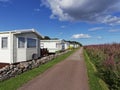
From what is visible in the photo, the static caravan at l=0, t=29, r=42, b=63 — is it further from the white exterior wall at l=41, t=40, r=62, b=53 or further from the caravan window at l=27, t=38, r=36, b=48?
the white exterior wall at l=41, t=40, r=62, b=53

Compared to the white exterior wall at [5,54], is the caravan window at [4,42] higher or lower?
higher

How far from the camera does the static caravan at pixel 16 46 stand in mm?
16438

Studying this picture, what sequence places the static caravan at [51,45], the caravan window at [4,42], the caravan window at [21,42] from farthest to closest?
the static caravan at [51,45]
the caravan window at [21,42]
the caravan window at [4,42]

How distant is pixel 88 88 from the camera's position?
8008 mm

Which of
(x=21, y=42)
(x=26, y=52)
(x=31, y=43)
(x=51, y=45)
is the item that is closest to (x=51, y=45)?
(x=51, y=45)

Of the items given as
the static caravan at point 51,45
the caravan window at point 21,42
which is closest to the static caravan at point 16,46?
the caravan window at point 21,42

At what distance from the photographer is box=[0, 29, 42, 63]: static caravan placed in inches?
647

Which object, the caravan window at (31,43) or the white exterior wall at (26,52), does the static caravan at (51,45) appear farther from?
the white exterior wall at (26,52)

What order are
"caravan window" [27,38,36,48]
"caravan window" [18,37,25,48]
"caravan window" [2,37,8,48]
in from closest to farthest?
1. "caravan window" [2,37,8,48]
2. "caravan window" [18,37,25,48]
3. "caravan window" [27,38,36,48]

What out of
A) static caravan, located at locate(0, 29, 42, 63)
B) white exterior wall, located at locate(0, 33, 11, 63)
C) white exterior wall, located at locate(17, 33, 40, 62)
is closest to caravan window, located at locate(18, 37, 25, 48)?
static caravan, located at locate(0, 29, 42, 63)

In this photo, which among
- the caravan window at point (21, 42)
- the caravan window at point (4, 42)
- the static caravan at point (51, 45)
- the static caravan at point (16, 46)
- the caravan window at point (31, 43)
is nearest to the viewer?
the static caravan at point (16, 46)

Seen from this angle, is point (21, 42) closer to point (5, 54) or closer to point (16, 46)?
point (16, 46)

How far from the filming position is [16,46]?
17.0 metres

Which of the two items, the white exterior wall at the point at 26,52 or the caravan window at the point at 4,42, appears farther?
the white exterior wall at the point at 26,52
